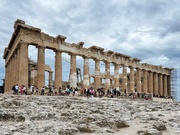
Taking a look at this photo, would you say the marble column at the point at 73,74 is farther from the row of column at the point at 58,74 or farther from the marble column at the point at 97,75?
the marble column at the point at 97,75

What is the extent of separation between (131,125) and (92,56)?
23962 millimetres

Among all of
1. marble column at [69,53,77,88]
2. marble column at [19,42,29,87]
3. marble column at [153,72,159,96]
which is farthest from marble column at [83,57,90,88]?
marble column at [153,72,159,96]

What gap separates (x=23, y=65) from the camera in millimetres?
24812

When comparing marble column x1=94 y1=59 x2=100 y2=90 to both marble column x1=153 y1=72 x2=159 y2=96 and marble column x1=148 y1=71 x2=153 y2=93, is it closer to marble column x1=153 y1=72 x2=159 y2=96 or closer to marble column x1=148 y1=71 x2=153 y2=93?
marble column x1=148 y1=71 x2=153 y2=93

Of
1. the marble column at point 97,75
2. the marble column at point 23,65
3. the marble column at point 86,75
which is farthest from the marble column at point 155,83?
the marble column at point 23,65

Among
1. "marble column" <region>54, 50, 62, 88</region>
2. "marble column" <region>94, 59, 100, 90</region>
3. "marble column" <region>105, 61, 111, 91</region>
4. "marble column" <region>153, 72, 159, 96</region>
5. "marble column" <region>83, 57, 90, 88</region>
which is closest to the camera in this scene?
"marble column" <region>54, 50, 62, 88</region>

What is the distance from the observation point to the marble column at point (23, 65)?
24.4 m

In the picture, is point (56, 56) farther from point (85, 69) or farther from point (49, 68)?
point (49, 68)

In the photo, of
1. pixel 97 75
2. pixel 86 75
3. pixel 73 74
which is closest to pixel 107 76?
pixel 97 75

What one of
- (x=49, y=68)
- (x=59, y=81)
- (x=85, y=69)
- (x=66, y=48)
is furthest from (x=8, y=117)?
(x=49, y=68)

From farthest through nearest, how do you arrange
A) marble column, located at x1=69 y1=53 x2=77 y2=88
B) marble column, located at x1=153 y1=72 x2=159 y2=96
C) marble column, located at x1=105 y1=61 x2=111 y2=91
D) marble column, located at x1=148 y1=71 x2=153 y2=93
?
marble column, located at x1=153 y1=72 x2=159 y2=96, marble column, located at x1=148 y1=71 x2=153 y2=93, marble column, located at x1=105 y1=61 x2=111 y2=91, marble column, located at x1=69 y1=53 x2=77 y2=88

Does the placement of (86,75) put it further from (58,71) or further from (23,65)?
(23,65)

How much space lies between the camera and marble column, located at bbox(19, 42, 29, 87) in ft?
80.0

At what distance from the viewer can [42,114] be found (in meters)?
9.34
